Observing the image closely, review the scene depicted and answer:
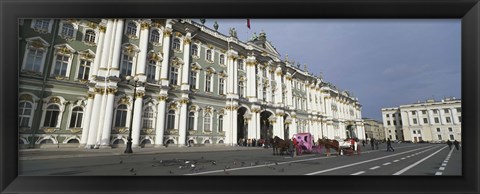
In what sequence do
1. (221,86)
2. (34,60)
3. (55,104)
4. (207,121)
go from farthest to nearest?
1. (221,86)
2. (207,121)
3. (55,104)
4. (34,60)

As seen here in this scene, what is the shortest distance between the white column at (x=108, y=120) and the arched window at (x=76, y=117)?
146cm

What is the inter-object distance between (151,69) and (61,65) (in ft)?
20.8

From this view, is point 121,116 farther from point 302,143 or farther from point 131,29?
point 302,143

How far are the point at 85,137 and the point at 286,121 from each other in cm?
2251

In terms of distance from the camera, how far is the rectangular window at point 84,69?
15814 millimetres

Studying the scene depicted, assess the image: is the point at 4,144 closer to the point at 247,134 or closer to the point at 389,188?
the point at 389,188

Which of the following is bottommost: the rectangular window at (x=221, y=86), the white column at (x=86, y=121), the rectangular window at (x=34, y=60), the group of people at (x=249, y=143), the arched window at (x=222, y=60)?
the group of people at (x=249, y=143)

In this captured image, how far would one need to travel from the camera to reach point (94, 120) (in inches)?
620

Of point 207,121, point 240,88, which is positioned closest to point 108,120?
point 207,121

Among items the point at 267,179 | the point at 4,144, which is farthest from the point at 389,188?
the point at 4,144

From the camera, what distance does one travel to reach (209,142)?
74.3 ft

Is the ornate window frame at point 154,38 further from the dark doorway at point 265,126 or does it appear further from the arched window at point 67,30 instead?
the dark doorway at point 265,126

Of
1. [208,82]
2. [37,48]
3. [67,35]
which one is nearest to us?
[37,48]

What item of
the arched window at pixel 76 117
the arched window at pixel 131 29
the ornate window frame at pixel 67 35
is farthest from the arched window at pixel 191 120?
the ornate window frame at pixel 67 35
